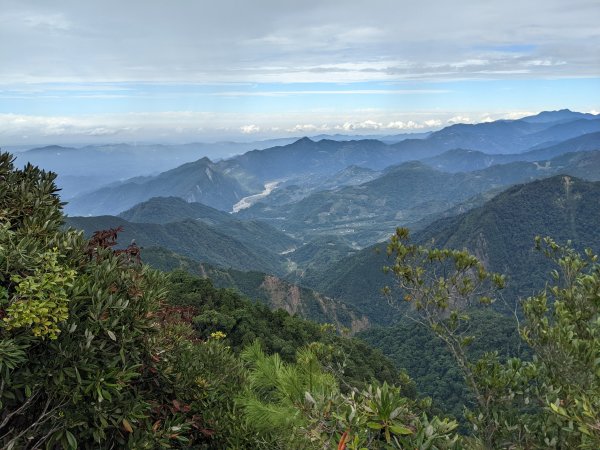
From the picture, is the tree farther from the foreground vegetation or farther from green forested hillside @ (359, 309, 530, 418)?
green forested hillside @ (359, 309, 530, 418)

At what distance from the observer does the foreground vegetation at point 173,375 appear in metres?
7.18

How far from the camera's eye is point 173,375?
11.1 meters

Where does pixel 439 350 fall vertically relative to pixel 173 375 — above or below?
below

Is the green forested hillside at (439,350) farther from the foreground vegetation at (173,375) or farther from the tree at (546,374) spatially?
the foreground vegetation at (173,375)

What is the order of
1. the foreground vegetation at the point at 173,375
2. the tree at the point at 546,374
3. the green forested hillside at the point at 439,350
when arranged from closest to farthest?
the foreground vegetation at the point at 173,375 < the tree at the point at 546,374 < the green forested hillside at the point at 439,350

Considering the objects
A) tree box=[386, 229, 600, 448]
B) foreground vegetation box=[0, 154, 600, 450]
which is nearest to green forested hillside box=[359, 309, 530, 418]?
tree box=[386, 229, 600, 448]

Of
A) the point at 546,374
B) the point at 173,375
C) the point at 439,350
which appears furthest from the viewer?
the point at 439,350

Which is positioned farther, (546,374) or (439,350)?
(439,350)

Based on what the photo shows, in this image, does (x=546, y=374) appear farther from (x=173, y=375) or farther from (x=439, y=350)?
(x=439, y=350)

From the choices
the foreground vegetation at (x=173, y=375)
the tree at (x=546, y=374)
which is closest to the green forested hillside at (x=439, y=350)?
the tree at (x=546, y=374)

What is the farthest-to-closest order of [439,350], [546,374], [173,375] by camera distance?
[439,350] < [173,375] < [546,374]

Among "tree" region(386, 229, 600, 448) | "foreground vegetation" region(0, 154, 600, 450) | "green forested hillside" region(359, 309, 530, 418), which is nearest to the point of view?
"foreground vegetation" region(0, 154, 600, 450)

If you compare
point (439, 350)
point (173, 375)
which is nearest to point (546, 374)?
point (173, 375)

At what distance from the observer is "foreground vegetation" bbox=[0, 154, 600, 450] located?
7184mm
